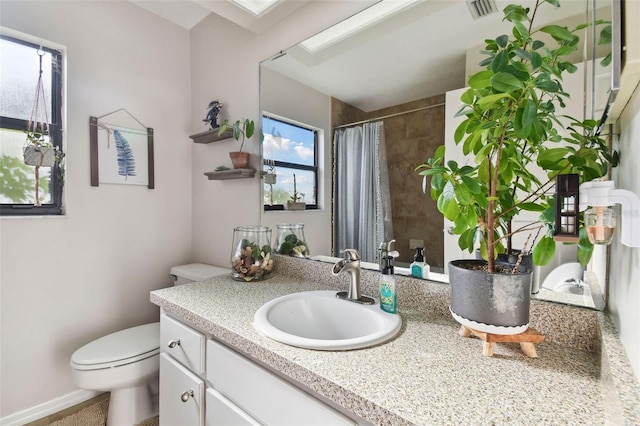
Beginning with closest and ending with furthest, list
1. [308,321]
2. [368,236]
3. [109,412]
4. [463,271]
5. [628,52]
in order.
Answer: [628,52], [463,271], [308,321], [368,236], [109,412]

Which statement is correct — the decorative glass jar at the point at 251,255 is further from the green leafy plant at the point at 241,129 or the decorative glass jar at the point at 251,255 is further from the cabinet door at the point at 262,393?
the green leafy plant at the point at 241,129

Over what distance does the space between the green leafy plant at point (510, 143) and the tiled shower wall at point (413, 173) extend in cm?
28

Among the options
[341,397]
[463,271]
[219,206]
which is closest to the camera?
[341,397]

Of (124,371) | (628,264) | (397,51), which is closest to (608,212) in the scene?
(628,264)

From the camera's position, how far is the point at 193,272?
6.23ft

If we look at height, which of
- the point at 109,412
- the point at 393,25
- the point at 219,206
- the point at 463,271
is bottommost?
the point at 109,412

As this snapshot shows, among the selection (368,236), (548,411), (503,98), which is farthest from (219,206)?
(548,411)

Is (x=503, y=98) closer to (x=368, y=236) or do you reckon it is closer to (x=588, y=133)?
(x=588, y=133)

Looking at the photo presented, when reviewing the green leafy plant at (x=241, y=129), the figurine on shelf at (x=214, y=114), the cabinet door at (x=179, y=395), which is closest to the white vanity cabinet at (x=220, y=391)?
Result: the cabinet door at (x=179, y=395)

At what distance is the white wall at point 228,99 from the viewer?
4.97ft

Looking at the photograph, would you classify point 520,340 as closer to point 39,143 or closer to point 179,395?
point 179,395

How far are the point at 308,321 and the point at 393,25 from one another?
122 centimetres

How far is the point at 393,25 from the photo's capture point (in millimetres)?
1178

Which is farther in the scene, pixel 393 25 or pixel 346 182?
pixel 346 182
